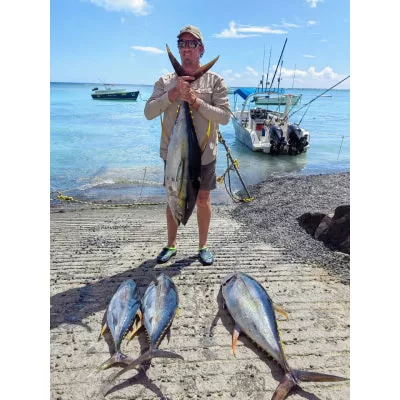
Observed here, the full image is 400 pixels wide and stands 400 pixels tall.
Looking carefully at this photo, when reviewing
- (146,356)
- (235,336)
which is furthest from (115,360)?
(235,336)

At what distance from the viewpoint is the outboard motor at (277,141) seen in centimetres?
1616

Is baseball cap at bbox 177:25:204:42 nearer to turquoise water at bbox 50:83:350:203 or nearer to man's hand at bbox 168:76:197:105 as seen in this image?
man's hand at bbox 168:76:197:105

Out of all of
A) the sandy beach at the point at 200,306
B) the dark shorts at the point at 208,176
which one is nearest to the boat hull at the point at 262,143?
the sandy beach at the point at 200,306

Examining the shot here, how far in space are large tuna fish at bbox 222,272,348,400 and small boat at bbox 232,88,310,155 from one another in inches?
544

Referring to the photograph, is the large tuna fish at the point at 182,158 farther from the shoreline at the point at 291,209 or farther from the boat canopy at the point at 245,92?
the boat canopy at the point at 245,92

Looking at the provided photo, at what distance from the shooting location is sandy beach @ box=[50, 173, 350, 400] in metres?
2.10

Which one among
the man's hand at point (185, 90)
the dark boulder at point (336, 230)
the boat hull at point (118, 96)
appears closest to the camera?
the man's hand at point (185, 90)

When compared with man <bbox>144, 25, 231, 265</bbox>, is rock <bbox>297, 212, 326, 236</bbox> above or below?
below

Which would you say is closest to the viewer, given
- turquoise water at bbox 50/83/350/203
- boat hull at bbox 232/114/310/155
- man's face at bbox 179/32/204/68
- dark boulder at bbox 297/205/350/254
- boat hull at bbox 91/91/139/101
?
man's face at bbox 179/32/204/68

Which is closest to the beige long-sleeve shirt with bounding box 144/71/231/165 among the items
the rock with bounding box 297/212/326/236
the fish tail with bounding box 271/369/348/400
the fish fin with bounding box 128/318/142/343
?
the fish fin with bounding box 128/318/142/343

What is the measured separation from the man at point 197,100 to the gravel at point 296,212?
1.54 meters

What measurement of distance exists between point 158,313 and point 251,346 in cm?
74
